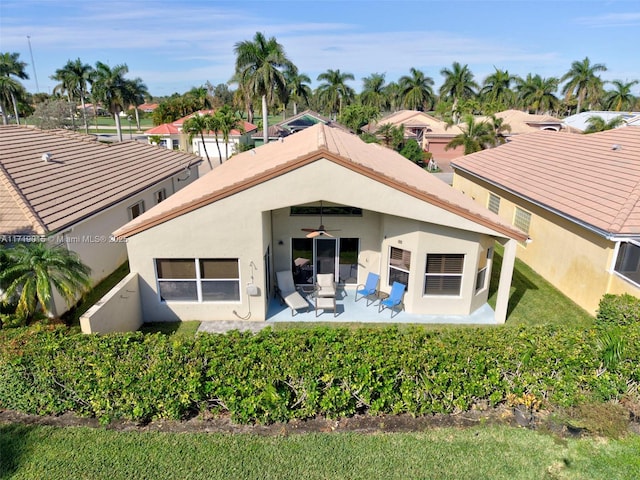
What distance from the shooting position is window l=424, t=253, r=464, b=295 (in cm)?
1257

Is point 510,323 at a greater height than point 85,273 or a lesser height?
lesser

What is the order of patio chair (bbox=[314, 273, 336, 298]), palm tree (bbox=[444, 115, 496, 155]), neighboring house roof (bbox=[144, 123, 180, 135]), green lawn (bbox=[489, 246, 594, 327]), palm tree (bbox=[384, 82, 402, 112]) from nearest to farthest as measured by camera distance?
green lawn (bbox=[489, 246, 594, 327]) < patio chair (bbox=[314, 273, 336, 298]) < palm tree (bbox=[444, 115, 496, 155]) < neighboring house roof (bbox=[144, 123, 180, 135]) < palm tree (bbox=[384, 82, 402, 112])

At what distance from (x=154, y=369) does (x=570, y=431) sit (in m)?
8.00

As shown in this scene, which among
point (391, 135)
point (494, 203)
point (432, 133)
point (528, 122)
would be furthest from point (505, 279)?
point (528, 122)

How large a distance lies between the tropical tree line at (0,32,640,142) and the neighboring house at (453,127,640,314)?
87.1 feet


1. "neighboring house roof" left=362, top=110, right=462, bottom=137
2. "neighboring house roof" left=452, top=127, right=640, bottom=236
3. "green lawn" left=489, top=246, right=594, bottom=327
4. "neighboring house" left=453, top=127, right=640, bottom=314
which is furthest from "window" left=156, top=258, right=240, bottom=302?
"neighboring house roof" left=362, top=110, right=462, bottom=137

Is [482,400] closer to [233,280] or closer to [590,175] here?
[233,280]

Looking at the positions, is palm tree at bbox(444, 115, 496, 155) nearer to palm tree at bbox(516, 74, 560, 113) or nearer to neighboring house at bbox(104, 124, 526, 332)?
neighboring house at bbox(104, 124, 526, 332)

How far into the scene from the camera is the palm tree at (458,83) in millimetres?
65562

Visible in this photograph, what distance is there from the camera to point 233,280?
12312 millimetres

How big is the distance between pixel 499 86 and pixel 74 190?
68.7 m

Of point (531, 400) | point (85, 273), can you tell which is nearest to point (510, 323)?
point (531, 400)

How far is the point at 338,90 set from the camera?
209 ft

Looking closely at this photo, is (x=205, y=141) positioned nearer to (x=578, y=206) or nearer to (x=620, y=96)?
(x=578, y=206)
